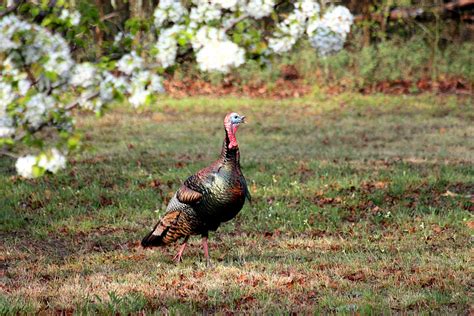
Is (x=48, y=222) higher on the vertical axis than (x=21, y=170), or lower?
lower

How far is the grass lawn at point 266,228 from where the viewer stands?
704 cm

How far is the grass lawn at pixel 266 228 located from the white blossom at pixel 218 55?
101 cm

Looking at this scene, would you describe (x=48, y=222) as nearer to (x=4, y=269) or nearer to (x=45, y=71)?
(x=4, y=269)

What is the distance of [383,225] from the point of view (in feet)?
35.2

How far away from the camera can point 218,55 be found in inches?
246

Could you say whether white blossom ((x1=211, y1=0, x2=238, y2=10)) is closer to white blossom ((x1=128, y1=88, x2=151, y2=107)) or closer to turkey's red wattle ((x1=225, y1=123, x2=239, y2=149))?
white blossom ((x1=128, y1=88, x2=151, y2=107))

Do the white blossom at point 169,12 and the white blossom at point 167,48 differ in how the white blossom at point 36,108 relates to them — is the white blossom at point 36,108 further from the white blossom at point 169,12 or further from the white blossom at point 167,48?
the white blossom at point 169,12

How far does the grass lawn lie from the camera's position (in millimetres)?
7039

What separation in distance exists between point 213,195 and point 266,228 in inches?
109

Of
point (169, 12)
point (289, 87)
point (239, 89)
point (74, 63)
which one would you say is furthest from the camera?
point (239, 89)

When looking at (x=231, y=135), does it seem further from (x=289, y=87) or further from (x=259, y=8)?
(x=289, y=87)

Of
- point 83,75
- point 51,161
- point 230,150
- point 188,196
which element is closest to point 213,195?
point 188,196

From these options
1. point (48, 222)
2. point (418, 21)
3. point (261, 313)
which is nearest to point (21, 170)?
point (261, 313)

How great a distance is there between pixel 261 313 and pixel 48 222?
16.8 ft
